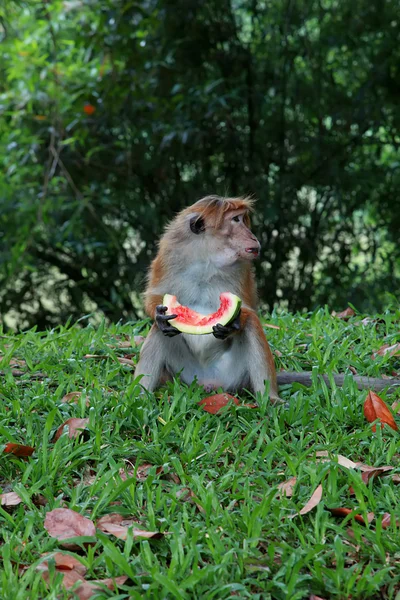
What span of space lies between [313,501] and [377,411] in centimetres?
91

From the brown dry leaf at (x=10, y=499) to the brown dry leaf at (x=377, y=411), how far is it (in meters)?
1.81

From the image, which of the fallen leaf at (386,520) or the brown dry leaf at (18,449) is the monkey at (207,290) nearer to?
the brown dry leaf at (18,449)

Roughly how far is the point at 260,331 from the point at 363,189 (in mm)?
4946

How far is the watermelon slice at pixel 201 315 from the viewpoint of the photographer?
4047 millimetres

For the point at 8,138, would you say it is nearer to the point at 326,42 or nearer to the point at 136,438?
the point at 326,42

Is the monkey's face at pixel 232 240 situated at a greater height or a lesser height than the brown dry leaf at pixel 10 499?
greater

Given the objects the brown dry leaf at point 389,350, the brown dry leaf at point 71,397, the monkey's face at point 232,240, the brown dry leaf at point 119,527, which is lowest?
the brown dry leaf at point 389,350

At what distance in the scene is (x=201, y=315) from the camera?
4.27 m

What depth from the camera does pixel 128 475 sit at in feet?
10.9

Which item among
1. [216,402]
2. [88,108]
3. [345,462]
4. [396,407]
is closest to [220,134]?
[88,108]

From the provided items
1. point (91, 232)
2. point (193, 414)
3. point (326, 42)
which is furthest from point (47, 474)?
point (326, 42)

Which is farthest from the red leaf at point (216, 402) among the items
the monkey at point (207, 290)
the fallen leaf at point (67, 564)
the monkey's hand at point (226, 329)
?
the fallen leaf at point (67, 564)

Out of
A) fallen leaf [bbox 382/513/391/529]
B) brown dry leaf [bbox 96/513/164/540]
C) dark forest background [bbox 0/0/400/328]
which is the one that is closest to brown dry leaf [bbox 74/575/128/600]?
brown dry leaf [bbox 96/513/164/540]

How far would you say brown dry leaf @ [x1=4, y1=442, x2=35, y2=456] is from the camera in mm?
3408
